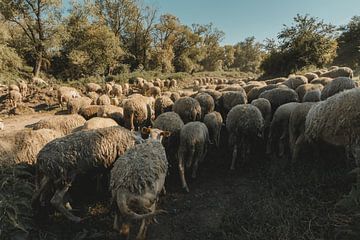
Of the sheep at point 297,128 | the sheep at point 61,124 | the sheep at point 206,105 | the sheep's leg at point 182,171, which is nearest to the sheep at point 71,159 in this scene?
the sheep's leg at point 182,171

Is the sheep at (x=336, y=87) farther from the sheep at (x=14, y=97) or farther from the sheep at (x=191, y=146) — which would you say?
the sheep at (x=14, y=97)

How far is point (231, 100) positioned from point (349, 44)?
110ft

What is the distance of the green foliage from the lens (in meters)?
23.2

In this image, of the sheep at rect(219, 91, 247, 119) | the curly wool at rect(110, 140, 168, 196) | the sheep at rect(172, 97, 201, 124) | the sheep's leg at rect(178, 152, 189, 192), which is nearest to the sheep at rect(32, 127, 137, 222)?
the curly wool at rect(110, 140, 168, 196)

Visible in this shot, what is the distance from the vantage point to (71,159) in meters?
4.79

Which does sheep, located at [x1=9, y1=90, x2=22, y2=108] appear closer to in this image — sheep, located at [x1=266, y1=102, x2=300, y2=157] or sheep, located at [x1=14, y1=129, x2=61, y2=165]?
sheep, located at [x1=14, y1=129, x2=61, y2=165]

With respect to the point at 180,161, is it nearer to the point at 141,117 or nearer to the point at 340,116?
the point at 340,116

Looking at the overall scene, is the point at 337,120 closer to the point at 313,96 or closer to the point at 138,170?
the point at 313,96

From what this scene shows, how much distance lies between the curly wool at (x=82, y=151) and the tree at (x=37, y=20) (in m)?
24.7

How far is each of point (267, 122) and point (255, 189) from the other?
2879mm

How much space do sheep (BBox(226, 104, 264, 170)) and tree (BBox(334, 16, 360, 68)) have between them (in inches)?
1117

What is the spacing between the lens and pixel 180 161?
5914mm

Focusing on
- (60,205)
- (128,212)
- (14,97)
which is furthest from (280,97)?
(14,97)

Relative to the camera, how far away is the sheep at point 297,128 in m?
5.90
